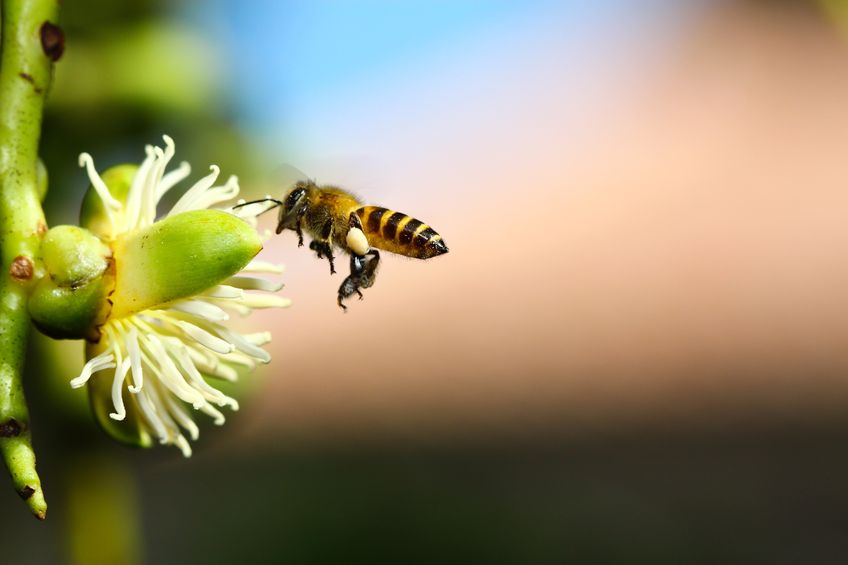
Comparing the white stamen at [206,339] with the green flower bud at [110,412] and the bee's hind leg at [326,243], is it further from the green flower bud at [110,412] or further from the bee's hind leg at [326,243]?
the bee's hind leg at [326,243]

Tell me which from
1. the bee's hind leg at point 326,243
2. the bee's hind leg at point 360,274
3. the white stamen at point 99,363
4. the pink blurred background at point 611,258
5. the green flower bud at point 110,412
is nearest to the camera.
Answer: the white stamen at point 99,363

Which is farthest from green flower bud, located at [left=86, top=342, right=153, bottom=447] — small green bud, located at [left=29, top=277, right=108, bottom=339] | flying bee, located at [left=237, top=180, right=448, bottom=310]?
flying bee, located at [left=237, top=180, right=448, bottom=310]

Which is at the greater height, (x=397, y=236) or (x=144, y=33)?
(x=144, y=33)

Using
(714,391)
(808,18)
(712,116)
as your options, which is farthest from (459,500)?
(808,18)

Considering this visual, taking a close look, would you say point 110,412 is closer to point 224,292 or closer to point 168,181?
point 224,292

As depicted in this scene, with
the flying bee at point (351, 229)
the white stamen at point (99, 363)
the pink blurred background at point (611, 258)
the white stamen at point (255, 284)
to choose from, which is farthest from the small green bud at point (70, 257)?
the pink blurred background at point (611, 258)

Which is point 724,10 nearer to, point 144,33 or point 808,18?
point 808,18

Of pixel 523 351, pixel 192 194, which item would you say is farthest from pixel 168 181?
pixel 523 351
